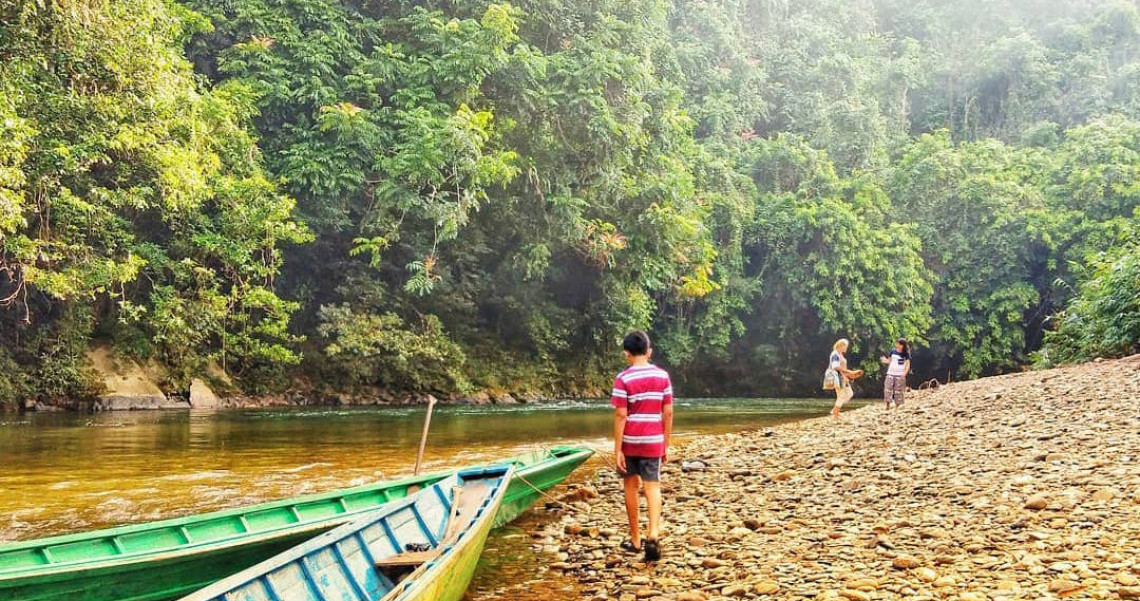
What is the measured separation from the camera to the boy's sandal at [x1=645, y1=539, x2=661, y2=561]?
19.4 ft

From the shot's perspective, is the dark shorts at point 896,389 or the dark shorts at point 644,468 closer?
the dark shorts at point 644,468

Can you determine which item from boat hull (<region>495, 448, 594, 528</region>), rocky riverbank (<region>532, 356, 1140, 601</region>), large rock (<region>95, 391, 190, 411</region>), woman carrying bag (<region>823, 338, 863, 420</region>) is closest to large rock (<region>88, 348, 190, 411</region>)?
large rock (<region>95, 391, 190, 411</region>)

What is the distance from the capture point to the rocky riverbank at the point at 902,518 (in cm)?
480

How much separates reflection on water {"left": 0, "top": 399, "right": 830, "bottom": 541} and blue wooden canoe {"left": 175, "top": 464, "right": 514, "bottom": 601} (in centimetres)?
362

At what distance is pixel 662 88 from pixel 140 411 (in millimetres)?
19327

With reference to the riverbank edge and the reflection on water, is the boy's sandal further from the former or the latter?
the riverbank edge

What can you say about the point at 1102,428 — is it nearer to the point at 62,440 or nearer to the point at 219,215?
the point at 62,440

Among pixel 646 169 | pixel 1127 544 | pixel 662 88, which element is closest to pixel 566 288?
pixel 646 169

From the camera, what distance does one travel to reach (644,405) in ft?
19.3

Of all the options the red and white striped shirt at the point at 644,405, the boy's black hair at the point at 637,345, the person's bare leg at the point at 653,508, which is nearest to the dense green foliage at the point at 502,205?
the boy's black hair at the point at 637,345

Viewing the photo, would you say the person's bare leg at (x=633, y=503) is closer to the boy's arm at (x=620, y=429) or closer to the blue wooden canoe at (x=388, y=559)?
the boy's arm at (x=620, y=429)

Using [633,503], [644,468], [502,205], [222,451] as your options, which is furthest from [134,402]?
[644,468]

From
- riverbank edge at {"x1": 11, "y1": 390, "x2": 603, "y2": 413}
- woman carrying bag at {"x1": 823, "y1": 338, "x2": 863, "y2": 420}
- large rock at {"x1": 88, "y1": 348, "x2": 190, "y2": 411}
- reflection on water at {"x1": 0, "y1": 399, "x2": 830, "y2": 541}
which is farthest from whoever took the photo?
large rock at {"x1": 88, "y1": 348, "x2": 190, "y2": 411}

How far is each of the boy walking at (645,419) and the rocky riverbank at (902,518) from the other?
0.49 m
